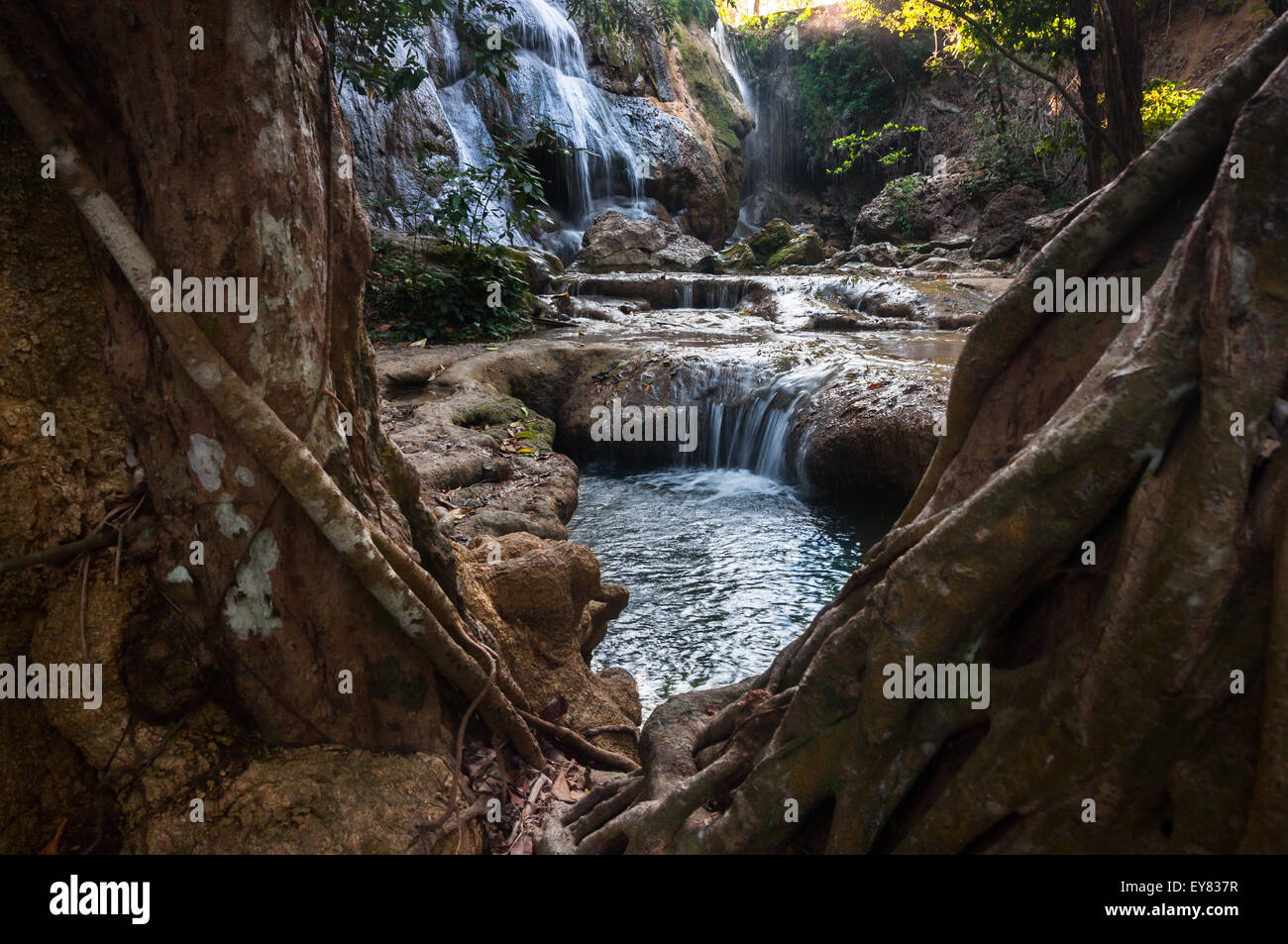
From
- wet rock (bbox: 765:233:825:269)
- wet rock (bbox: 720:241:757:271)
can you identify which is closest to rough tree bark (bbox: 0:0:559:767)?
wet rock (bbox: 720:241:757:271)

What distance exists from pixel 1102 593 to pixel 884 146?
81.5 ft

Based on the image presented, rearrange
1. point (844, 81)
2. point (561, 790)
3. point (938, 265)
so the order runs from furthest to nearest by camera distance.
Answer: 1. point (844, 81)
2. point (938, 265)
3. point (561, 790)

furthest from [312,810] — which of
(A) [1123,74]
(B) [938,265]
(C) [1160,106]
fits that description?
(B) [938,265]

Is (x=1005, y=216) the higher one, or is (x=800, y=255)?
(x=1005, y=216)

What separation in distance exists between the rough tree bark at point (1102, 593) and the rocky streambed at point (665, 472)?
1925 millimetres

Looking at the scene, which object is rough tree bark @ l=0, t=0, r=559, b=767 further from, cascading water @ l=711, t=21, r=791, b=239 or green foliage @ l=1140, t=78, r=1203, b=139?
cascading water @ l=711, t=21, r=791, b=239

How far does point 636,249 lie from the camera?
53.7 feet

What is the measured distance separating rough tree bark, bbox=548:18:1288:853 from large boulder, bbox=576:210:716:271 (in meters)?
14.5

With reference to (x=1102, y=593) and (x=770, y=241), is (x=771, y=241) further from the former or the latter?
(x=1102, y=593)

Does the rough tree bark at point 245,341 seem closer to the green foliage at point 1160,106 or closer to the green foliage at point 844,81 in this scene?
the green foliage at point 1160,106

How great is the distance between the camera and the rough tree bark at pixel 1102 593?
1328 mm

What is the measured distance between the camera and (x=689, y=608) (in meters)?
5.52

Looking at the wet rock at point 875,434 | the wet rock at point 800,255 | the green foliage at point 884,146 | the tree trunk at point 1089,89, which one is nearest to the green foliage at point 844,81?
the green foliage at point 884,146

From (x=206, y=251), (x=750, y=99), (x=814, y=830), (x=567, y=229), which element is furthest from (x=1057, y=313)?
(x=750, y=99)
